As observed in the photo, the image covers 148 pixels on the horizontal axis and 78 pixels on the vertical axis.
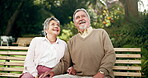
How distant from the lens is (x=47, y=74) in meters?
3.53

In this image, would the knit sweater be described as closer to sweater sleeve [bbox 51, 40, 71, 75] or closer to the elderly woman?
sweater sleeve [bbox 51, 40, 71, 75]

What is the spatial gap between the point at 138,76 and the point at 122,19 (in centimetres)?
585

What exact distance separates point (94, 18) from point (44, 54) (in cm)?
1163

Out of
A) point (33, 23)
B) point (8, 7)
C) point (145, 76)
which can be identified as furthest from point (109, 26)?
point (33, 23)

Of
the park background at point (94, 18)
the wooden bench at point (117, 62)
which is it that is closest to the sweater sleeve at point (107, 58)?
the wooden bench at point (117, 62)

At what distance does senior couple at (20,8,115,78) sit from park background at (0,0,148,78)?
186 cm

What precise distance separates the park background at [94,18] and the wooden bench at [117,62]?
105 centimetres

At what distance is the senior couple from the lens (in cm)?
341

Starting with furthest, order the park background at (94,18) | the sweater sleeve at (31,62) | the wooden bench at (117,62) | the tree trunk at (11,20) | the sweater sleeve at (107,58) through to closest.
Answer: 1. the tree trunk at (11,20)
2. the park background at (94,18)
3. the wooden bench at (117,62)
4. the sweater sleeve at (31,62)
5. the sweater sleeve at (107,58)

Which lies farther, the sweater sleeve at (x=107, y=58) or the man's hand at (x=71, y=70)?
the man's hand at (x=71, y=70)

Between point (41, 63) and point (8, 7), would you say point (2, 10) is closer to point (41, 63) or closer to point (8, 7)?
point (8, 7)

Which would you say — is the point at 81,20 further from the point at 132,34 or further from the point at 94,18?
the point at 94,18

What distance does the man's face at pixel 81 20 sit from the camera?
11.8 feet

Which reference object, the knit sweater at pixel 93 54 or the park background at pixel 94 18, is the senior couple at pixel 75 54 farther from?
the park background at pixel 94 18
